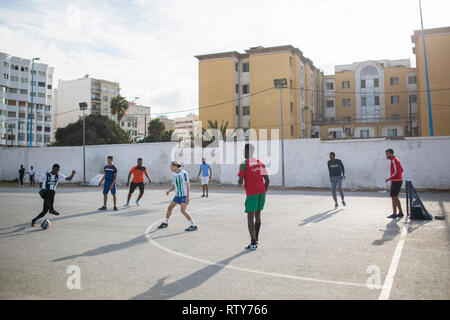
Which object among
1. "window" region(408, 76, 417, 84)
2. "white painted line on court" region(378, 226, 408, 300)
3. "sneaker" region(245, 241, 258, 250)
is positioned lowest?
"white painted line on court" region(378, 226, 408, 300)

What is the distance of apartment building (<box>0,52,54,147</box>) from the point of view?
83.1 metres

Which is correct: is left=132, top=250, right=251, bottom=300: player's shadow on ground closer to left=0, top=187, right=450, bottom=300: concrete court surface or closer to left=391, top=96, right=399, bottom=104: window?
left=0, top=187, right=450, bottom=300: concrete court surface

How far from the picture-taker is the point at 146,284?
183 inches

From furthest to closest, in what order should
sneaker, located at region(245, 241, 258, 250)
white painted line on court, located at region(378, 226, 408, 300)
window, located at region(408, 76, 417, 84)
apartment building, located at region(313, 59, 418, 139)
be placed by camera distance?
window, located at region(408, 76, 417, 84)
apartment building, located at region(313, 59, 418, 139)
sneaker, located at region(245, 241, 258, 250)
white painted line on court, located at region(378, 226, 408, 300)

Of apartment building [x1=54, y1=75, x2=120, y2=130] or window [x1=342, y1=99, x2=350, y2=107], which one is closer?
window [x1=342, y1=99, x2=350, y2=107]

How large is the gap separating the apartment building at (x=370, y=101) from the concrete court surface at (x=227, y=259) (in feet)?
159

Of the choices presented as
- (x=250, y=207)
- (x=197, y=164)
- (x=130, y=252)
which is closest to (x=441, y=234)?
(x=250, y=207)

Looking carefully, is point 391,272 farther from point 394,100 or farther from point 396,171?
point 394,100

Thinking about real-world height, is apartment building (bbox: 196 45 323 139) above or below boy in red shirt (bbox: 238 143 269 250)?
above

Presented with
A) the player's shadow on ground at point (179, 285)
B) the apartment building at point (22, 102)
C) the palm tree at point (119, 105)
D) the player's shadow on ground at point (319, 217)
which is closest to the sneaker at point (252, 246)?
the player's shadow on ground at point (179, 285)

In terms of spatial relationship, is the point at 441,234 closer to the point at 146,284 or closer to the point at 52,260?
the point at 146,284

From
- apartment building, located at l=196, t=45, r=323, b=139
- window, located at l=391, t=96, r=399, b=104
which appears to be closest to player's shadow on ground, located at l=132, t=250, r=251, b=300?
apartment building, located at l=196, t=45, r=323, b=139

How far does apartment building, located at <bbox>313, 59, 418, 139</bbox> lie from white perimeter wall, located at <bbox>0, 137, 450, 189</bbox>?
33.6 meters

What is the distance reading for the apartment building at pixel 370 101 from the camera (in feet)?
179
